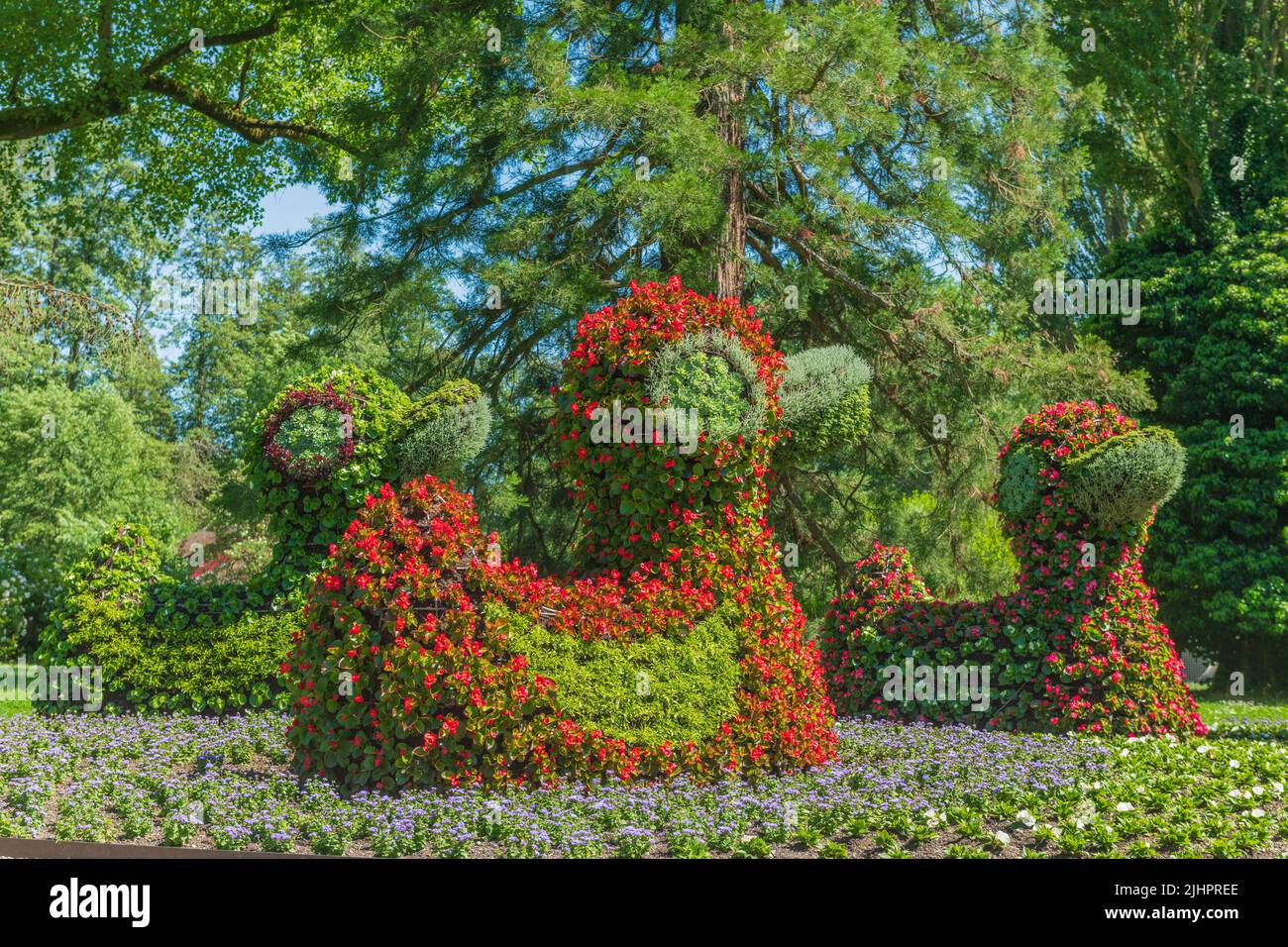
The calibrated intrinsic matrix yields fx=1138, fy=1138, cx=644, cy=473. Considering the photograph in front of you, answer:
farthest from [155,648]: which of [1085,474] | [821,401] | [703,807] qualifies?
[1085,474]

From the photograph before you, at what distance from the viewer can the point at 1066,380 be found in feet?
37.7

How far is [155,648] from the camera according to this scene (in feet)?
28.6

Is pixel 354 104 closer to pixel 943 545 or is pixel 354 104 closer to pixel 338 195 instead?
pixel 338 195

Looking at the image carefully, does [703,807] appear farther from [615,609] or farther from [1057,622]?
[1057,622]

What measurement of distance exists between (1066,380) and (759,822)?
7405 mm

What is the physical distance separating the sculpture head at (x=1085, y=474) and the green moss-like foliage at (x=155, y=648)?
5.68 meters

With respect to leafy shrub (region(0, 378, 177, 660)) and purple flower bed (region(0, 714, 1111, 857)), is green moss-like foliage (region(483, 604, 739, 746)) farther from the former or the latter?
leafy shrub (region(0, 378, 177, 660))

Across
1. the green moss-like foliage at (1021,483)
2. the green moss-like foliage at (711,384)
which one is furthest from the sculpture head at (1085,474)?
the green moss-like foliage at (711,384)

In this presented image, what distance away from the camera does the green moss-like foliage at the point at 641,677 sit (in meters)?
6.15

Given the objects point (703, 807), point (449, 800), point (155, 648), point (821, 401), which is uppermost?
point (821, 401)

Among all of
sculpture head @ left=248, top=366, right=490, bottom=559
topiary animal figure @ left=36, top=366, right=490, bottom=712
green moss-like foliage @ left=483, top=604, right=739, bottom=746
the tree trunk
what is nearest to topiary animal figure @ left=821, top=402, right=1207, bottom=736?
green moss-like foliage @ left=483, top=604, right=739, bottom=746

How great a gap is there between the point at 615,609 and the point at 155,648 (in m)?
4.22

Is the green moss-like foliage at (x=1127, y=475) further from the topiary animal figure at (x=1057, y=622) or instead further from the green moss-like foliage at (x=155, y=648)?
the green moss-like foliage at (x=155, y=648)

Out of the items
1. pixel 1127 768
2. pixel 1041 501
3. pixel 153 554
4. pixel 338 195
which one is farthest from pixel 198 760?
pixel 338 195
